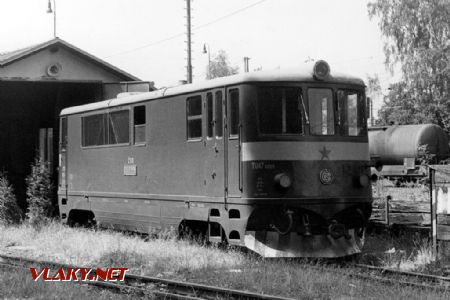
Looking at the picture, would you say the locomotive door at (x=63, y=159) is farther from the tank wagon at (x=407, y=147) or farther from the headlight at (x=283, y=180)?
the tank wagon at (x=407, y=147)

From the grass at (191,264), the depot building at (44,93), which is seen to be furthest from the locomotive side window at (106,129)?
the depot building at (44,93)

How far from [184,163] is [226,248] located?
1.57 meters

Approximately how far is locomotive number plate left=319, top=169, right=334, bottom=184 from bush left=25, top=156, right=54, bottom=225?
8391 mm

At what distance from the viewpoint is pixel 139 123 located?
43.2 feet

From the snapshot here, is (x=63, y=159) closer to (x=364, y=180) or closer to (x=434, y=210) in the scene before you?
(x=364, y=180)

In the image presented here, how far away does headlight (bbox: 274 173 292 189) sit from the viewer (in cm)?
1023

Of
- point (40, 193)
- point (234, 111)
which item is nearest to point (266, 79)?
point (234, 111)

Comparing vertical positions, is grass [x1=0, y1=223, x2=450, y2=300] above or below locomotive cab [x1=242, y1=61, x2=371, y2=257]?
below

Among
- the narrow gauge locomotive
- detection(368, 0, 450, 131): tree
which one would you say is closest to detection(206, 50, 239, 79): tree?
detection(368, 0, 450, 131): tree

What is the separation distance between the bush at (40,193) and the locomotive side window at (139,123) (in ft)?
15.3

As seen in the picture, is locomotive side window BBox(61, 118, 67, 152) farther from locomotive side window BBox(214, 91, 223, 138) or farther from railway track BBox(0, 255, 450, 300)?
railway track BBox(0, 255, 450, 300)

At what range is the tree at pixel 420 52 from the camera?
117ft

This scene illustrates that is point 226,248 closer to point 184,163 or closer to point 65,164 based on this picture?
point 184,163
